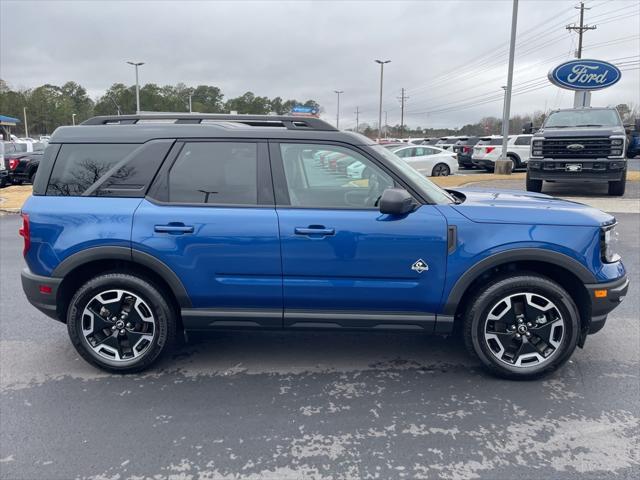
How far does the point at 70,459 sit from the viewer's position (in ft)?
9.17

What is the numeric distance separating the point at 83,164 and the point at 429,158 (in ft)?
61.8

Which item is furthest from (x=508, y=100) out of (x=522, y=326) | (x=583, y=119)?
(x=522, y=326)

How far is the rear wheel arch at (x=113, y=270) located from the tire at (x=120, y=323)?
0.07 meters

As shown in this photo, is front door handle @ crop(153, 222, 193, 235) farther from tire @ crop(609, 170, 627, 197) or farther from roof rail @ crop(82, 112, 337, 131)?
tire @ crop(609, 170, 627, 197)

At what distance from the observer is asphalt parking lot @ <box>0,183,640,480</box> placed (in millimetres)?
2742

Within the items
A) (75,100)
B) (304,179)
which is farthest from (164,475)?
(75,100)

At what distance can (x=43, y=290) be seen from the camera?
147 inches

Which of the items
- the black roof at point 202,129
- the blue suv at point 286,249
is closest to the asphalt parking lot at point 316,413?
the blue suv at point 286,249

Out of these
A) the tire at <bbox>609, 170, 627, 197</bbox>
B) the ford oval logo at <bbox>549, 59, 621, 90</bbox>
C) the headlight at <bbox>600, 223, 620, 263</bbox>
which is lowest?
the headlight at <bbox>600, 223, 620, 263</bbox>

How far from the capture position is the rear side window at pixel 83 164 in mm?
3752

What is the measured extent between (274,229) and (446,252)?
46.4 inches

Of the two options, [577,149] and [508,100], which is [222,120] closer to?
[577,149]

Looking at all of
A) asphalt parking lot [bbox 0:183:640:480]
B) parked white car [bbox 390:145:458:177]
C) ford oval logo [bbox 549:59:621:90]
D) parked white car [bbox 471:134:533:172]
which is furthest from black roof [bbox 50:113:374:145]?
parked white car [bbox 471:134:533:172]

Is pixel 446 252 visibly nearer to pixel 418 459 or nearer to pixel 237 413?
pixel 418 459
